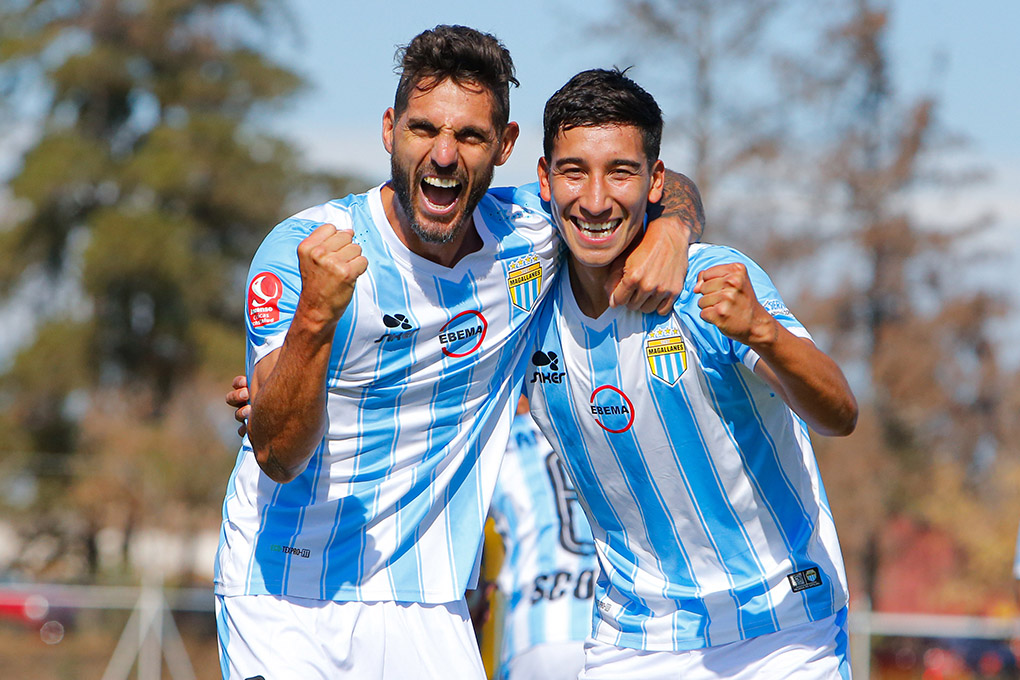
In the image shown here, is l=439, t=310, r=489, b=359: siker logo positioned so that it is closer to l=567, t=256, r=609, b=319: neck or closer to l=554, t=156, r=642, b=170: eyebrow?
l=567, t=256, r=609, b=319: neck

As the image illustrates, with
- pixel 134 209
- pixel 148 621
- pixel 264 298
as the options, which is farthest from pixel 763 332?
pixel 134 209

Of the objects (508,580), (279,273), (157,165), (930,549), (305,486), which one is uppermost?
(157,165)

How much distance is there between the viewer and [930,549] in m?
29.1

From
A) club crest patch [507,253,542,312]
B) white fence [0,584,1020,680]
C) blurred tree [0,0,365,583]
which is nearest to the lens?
club crest patch [507,253,542,312]

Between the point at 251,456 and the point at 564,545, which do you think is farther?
the point at 564,545

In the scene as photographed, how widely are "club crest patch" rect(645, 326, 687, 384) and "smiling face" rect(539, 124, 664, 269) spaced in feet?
0.93

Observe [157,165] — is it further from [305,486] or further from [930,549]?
[305,486]

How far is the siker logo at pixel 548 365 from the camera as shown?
3947 mm

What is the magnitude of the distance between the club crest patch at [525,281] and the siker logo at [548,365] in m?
0.17

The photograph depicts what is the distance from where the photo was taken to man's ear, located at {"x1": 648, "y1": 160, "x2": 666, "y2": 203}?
3920mm

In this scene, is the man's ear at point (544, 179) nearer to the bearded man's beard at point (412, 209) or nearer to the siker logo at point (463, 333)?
the bearded man's beard at point (412, 209)

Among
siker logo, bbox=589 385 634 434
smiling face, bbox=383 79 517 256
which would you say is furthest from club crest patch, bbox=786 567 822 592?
smiling face, bbox=383 79 517 256

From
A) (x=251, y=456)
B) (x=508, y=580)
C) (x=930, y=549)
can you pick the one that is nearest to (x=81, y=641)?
(x=508, y=580)

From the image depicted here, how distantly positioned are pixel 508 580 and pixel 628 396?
2.18 metres
